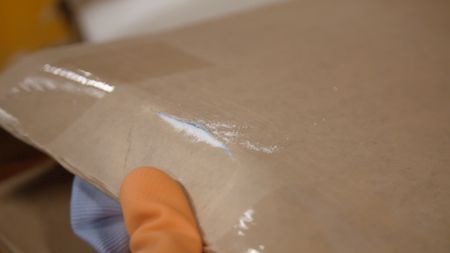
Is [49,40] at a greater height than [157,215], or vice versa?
[157,215]

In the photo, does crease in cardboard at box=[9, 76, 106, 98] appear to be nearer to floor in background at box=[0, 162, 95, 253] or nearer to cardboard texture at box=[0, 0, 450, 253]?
cardboard texture at box=[0, 0, 450, 253]

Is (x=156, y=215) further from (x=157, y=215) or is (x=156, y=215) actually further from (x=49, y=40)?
(x=49, y=40)

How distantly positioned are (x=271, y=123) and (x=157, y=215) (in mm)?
182

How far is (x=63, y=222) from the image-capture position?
694mm

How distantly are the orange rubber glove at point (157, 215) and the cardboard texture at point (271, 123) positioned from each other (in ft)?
0.06

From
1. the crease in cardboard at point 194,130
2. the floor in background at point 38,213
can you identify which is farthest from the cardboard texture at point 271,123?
the floor in background at point 38,213

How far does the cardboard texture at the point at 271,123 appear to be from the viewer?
0.43 m

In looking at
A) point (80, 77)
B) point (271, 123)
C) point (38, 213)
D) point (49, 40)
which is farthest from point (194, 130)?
point (49, 40)

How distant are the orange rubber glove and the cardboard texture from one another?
2 centimetres

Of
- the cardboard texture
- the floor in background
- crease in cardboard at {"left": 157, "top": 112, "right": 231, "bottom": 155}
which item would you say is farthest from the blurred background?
crease in cardboard at {"left": 157, "top": 112, "right": 231, "bottom": 155}

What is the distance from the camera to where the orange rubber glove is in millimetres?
412

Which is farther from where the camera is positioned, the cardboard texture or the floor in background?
the floor in background

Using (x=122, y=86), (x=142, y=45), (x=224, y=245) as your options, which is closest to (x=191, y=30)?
(x=142, y=45)

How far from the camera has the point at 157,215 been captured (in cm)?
42
